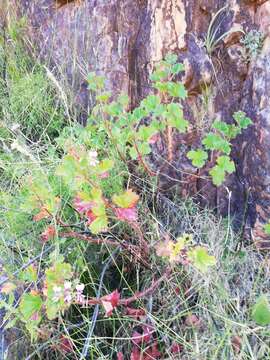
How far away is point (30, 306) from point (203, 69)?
→ 43.1 inches

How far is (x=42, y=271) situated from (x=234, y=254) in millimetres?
636

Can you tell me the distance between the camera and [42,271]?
60.1 inches

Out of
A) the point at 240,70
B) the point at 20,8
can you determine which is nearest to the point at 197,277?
the point at 240,70

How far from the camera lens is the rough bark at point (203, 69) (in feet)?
5.65

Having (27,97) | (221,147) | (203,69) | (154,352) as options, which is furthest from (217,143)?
(27,97)

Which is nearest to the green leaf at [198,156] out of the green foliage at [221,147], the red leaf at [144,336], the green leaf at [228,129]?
the green foliage at [221,147]

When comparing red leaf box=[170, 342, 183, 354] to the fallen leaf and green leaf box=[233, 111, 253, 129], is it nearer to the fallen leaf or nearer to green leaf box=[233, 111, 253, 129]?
the fallen leaf

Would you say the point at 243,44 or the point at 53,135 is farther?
the point at 53,135

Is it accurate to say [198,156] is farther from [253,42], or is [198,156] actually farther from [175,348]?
[175,348]

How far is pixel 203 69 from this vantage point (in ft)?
6.06

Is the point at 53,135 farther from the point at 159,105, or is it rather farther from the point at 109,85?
the point at 159,105

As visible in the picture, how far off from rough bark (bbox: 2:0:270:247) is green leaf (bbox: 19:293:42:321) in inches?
32.1

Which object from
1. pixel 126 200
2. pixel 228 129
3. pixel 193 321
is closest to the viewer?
pixel 126 200

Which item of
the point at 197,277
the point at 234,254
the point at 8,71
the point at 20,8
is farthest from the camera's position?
the point at 20,8
